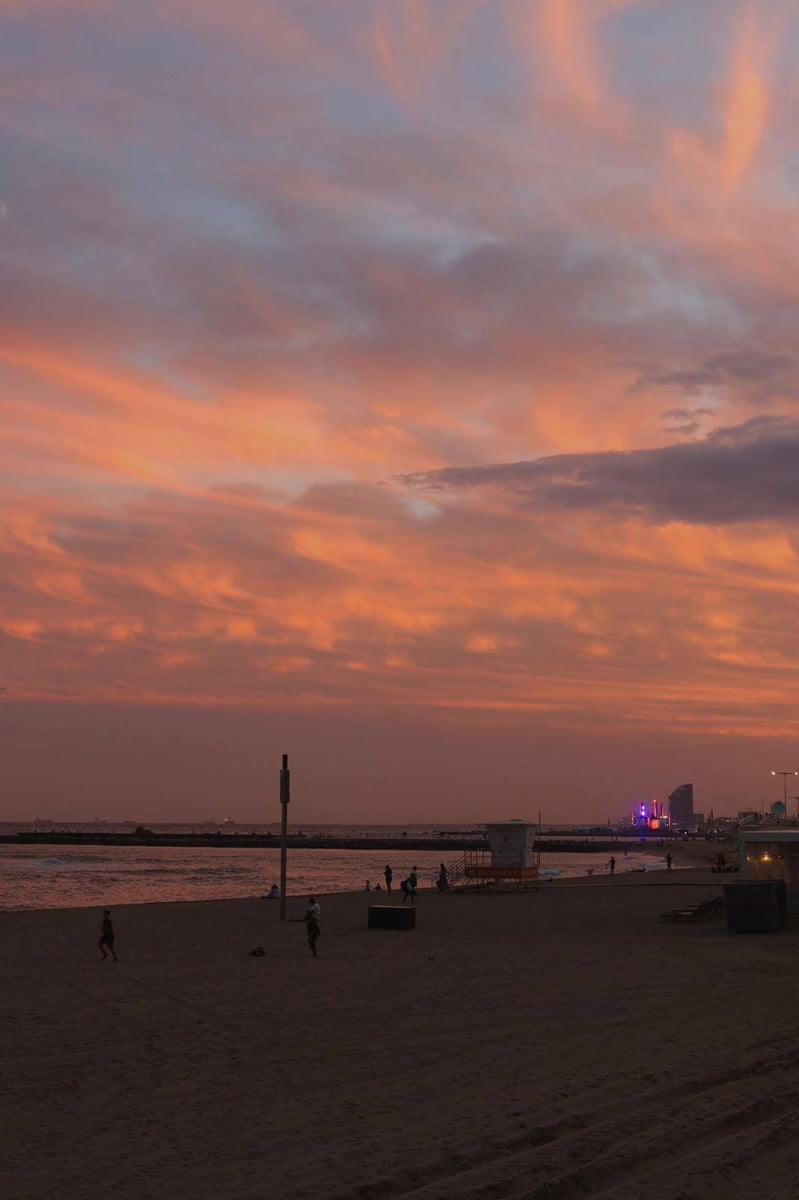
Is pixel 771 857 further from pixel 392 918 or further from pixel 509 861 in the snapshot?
pixel 509 861

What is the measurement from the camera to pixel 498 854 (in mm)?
56031

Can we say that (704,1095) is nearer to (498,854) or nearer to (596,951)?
(596,951)

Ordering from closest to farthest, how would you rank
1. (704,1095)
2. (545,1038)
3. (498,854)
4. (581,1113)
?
1. (581,1113)
2. (704,1095)
3. (545,1038)
4. (498,854)

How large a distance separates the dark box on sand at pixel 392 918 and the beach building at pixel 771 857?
11057mm

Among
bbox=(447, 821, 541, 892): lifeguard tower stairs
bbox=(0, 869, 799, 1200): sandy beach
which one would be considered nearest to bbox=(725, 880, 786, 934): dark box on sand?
bbox=(0, 869, 799, 1200): sandy beach

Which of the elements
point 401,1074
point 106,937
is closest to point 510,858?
point 106,937

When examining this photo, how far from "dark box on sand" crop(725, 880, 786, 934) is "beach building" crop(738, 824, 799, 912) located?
3.46 metres

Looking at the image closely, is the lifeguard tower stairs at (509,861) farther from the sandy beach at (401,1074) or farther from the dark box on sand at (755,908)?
the sandy beach at (401,1074)

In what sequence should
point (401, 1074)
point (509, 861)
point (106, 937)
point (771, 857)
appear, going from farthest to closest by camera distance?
1. point (509, 861)
2. point (771, 857)
3. point (106, 937)
4. point (401, 1074)

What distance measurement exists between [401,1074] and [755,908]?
20.9 m

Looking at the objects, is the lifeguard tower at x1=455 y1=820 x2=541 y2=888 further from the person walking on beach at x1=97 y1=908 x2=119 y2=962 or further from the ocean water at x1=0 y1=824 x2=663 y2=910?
the person walking on beach at x1=97 y1=908 x2=119 y2=962

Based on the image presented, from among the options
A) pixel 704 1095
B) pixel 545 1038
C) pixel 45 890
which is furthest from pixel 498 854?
pixel 704 1095

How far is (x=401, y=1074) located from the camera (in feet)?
43.5

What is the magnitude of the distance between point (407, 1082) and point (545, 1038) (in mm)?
3320
